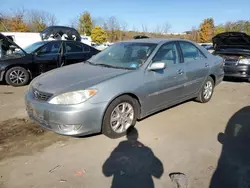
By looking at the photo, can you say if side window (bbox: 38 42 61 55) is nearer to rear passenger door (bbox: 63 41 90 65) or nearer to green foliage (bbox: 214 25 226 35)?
rear passenger door (bbox: 63 41 90 65)

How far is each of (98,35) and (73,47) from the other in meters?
38.6

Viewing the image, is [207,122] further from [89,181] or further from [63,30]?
[63,30]

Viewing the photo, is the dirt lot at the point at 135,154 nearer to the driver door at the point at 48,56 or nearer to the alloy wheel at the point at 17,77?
the alloy wheel at the point at 17,77

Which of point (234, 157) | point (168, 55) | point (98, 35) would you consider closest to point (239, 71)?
point (168, 55)

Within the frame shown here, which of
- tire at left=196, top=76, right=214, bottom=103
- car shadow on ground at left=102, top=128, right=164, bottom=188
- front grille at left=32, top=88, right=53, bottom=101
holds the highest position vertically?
front grille at left=32, top=88, right=53, bottom=101

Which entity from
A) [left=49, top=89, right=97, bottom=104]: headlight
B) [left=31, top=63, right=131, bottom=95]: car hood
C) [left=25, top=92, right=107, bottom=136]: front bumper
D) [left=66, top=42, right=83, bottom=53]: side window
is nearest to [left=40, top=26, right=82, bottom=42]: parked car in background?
[left=66, top=42, right=83, bottom=53]: side window

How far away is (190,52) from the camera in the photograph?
5141 millimetres

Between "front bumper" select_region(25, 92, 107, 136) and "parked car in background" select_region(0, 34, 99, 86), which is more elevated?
"parked car in background" select_region(0, 34, 99, 86)

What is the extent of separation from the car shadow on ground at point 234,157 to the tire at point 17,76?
634 cm

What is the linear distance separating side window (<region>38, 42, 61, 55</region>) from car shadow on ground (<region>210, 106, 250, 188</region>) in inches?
245

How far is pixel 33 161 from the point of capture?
10.4ft

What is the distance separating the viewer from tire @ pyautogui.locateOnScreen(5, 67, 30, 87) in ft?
25.3

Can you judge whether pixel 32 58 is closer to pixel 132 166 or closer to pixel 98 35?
pixel 132 166

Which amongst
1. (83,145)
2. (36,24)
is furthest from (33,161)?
(36,24)
